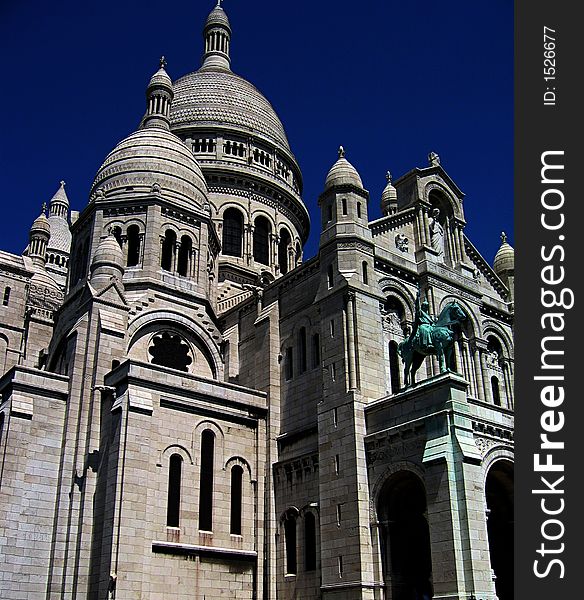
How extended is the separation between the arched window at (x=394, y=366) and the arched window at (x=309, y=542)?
23.5 feet

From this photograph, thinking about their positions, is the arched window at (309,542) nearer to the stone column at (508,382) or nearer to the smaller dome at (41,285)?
the stone column at (508,382)

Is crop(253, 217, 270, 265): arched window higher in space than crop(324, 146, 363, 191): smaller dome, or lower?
higher

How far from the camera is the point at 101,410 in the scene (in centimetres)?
3388

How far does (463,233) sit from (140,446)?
2226 centimetres

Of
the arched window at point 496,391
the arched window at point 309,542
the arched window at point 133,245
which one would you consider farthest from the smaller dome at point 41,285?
the arched window at point 496,391

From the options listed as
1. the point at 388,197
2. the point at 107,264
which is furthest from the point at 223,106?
the point at 107,264

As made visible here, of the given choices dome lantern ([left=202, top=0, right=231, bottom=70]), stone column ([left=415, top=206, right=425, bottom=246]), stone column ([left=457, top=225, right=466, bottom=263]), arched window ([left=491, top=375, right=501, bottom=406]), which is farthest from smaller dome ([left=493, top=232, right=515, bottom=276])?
dome lantern ([left=202, top=0, right=231, bottom=70])

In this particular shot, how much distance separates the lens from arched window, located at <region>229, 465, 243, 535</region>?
3434cm

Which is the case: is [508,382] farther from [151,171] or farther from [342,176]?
[151,171]

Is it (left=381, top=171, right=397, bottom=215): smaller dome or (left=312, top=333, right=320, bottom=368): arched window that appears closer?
(left=312, top=333, right=320, bottom=368): arched window

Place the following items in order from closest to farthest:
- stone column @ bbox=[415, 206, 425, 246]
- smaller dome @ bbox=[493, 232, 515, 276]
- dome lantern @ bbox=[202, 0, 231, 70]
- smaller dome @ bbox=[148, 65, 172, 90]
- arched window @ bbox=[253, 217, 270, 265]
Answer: stone column @ bbox=[415, 206, 425, 246], smaller dome @ bbox=[493, 232, 515, 276], smaller dome @ bbox=[148, 65, 172, 90], arched window @ bbox=[253, 217, 270, 265], dome lantern @ bbox=[202, 0, 231, 70]

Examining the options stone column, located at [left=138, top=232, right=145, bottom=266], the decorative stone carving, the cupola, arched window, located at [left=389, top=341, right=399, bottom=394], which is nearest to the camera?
arched window, located at [left=389, top=341, right=399, bottom=394]

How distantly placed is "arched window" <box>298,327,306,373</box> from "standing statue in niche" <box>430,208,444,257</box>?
9018 millimetres

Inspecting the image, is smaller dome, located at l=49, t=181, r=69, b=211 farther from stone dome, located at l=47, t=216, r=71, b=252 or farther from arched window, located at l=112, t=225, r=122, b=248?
arched window, located at l=112, t=225, r=122, b=248
